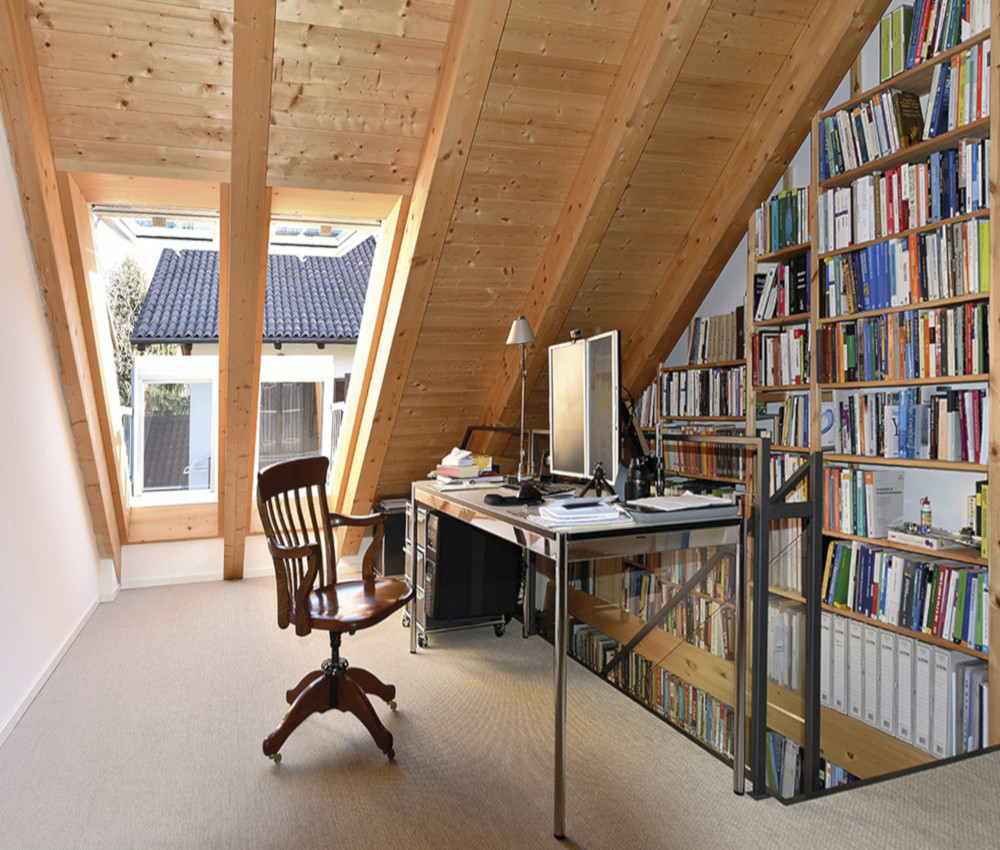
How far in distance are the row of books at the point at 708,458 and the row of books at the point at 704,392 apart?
0.12 meters

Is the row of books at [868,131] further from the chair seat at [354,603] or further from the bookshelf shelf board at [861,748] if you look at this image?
the chair seat at [354,603]

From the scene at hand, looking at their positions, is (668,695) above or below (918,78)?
below

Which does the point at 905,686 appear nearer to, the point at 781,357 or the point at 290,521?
the point at 781,357

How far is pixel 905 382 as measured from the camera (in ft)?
9.14

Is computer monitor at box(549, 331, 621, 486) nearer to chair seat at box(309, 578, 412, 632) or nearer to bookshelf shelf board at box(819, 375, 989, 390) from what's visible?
chair seat at box(309, 578, 412, 632)

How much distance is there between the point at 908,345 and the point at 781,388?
2.19 ft

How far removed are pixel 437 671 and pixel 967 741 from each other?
2.07 metres

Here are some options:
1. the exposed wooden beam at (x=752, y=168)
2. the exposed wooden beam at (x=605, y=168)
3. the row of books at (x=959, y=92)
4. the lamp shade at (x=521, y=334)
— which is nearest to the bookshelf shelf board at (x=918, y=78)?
the row of books at (x=959, y=92)

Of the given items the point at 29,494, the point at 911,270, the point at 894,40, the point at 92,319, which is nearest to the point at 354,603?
the point at 29,494

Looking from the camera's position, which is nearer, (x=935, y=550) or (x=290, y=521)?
(x=935, y=550)

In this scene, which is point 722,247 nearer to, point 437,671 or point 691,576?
point 691,576

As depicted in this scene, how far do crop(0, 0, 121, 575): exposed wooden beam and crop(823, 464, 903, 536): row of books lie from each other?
3.45 metres

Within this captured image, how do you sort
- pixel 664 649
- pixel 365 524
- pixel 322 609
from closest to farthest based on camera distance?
pixel 322 609, pixel 664 649, pixel 365 524

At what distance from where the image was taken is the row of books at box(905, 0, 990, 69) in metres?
2.52
